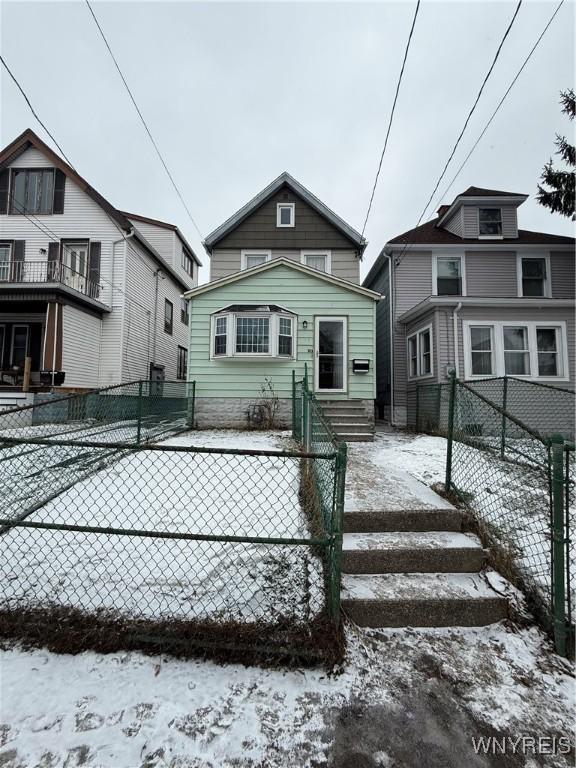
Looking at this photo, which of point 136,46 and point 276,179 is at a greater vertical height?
point 276,179

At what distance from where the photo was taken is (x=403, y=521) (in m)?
3.04

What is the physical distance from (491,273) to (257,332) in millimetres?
9119

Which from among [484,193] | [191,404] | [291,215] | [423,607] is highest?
[484,193]

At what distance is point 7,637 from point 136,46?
8.93 meters

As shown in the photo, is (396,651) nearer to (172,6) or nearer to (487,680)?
(487,680)

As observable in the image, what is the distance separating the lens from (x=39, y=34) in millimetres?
5797

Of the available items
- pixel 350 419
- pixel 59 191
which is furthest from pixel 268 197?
pixel 350 419

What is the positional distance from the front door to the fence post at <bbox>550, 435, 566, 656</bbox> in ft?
23.4

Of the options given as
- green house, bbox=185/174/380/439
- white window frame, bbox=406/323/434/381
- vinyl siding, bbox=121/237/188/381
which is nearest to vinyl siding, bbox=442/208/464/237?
white window frame, bbox=406/323/434/381

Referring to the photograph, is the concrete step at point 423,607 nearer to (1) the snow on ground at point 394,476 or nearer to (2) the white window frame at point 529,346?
(1) the snow on ground at point 394,476

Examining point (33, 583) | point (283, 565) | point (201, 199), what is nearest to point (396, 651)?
point (283, 565)

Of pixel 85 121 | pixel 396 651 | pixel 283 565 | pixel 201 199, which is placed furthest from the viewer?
pixel 201 199

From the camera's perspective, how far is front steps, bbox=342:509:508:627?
90.7 inches

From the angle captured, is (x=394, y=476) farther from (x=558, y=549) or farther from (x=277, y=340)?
(x=277, y=340)
